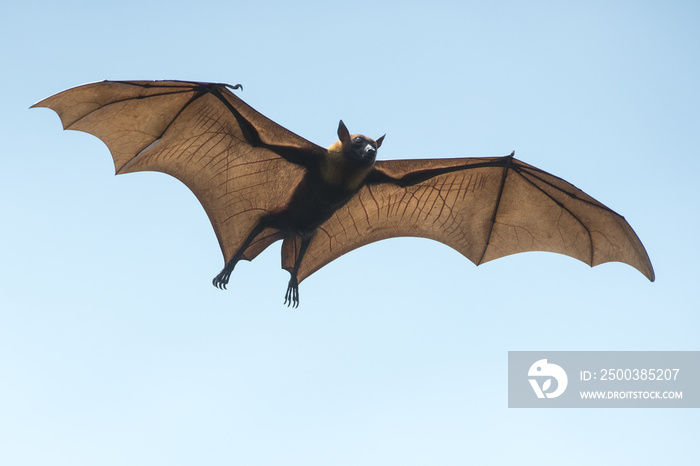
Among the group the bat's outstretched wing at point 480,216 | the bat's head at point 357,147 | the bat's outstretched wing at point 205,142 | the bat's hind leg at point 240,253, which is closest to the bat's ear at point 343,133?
the bat's head at point 357,147

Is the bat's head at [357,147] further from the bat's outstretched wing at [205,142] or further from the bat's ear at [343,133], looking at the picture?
the bat's outstretched wing at [205,142]

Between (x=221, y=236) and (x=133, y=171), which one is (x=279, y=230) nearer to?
(x=221, y=236)

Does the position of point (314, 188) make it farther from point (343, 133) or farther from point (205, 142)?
point (205, 142)

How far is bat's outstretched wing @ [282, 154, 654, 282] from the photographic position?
1273 cm

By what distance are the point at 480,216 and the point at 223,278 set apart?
4.22 m

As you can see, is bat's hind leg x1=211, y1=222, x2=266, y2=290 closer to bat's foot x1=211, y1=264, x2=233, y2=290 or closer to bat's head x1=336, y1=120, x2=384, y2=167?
bat's foot x1=211, y1=264, x2=233, y2=290

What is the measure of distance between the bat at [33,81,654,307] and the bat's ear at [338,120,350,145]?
0.02m

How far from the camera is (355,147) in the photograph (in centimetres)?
1112

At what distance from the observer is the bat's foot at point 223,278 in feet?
40.3

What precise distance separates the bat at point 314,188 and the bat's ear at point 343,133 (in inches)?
0.8

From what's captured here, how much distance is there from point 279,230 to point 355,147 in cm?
233

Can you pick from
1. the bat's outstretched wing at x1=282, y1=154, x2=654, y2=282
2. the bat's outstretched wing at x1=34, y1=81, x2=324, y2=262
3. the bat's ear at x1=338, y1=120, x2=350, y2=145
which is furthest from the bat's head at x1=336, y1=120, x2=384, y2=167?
the bat's outstretched wing at x1=282, y1=154, x2=654, y2=282

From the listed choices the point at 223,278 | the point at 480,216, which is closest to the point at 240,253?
the point at 223,278

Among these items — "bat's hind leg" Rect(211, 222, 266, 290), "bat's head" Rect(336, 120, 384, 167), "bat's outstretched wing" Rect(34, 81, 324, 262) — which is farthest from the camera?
"bat's hind leg" Rect(211, 222, 266, 290)
